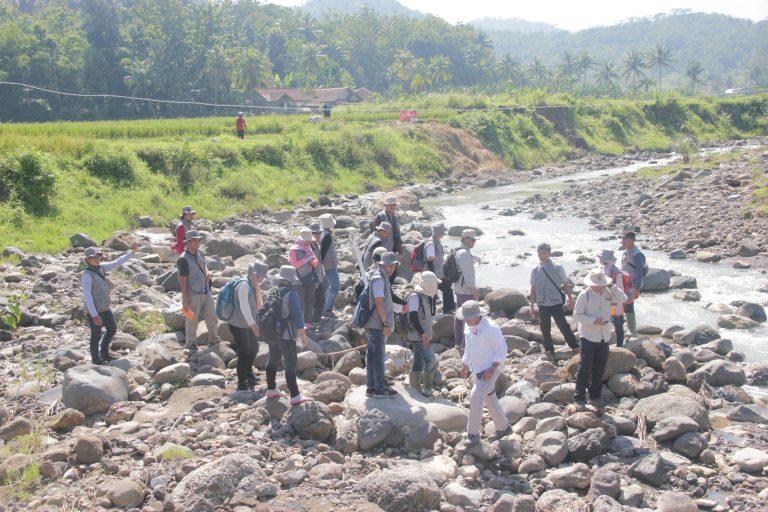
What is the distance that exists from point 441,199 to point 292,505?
90.5 ft

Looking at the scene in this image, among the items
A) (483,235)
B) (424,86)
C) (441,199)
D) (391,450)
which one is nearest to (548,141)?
(441,199)

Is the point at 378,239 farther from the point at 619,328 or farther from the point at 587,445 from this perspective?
the point at 587,445

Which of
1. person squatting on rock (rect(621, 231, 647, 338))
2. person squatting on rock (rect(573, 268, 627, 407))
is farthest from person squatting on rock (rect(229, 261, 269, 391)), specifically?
person squatting on rock (rect(621, 231, 647, 338))

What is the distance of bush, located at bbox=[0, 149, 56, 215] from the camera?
67.0 ft

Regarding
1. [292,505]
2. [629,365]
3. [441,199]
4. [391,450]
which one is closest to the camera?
[292,505]

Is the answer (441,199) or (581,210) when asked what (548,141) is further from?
(581,210)

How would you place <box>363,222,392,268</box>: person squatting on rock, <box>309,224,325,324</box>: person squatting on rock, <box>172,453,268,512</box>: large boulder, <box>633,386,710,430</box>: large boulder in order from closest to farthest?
<box>172,453,268,512</box>: large boulder
<box>633,386,710,430</box>: large boulder
<box>363,222,392,268</box>: person squatting on rock
<box>309,224,325,324</box>: person squatting on rock

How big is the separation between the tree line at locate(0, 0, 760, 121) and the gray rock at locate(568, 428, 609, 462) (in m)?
50.2

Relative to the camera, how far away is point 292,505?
20.9 ft

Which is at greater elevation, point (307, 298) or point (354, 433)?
point (307, 298)

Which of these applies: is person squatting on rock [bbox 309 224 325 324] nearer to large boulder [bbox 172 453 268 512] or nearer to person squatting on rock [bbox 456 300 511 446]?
person squatting on rock [bbox 456 300 511 446]

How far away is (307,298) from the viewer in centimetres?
1141

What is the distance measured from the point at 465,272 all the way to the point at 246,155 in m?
22.3

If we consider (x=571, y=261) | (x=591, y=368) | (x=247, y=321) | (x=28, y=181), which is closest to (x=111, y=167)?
(x=28, y=181)
